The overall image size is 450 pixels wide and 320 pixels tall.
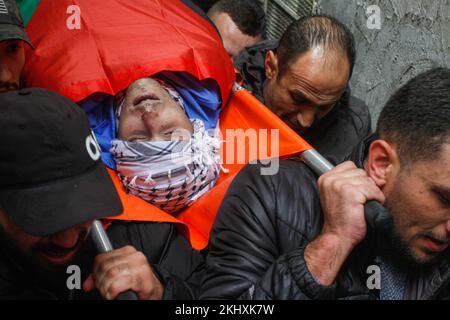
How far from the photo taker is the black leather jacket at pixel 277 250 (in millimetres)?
1856

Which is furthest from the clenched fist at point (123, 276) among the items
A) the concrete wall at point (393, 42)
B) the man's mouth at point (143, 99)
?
the concrete wall at point (393, 42)

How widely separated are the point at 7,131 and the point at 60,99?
0.22m

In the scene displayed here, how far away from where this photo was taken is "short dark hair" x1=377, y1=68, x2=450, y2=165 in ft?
6.04

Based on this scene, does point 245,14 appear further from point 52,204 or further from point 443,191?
point 52,204

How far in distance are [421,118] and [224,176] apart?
1183 millimetres

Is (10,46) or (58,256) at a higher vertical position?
(10,46)

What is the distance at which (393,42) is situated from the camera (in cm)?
315

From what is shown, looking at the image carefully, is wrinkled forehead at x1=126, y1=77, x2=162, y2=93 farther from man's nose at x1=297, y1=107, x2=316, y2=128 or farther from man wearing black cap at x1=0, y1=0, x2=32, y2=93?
man's nose at x1=297, y1=107, x2=316, y2=128

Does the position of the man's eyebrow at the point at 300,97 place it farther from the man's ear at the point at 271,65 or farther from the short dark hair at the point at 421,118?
the short dark hair at the point at 421,118

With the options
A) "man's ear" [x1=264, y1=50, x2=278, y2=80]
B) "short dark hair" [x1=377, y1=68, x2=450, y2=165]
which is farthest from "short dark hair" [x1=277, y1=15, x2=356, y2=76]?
"short dark hair" [x1=377, y1=68, x2=450, y2=165]

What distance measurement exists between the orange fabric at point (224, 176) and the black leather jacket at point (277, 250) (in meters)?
0.49

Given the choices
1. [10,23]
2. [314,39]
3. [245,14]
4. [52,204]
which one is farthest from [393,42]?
[52,204]

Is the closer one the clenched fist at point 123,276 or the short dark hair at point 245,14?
the clenched fist at point 123,276
